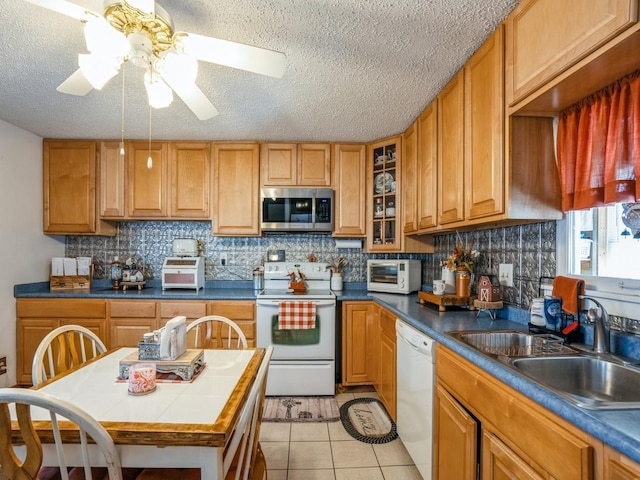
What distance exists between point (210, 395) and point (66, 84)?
152 centimetres

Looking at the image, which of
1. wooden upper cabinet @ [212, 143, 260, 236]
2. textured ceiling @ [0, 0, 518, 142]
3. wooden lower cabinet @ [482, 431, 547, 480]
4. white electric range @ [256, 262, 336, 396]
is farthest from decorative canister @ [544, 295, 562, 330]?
wooden upper cabinet @ [212, 143, 260, 236]

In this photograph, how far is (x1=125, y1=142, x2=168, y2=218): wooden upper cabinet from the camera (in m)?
3.12

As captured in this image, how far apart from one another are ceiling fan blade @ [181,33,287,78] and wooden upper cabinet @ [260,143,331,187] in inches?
69.2

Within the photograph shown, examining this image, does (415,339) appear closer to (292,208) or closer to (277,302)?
(277,302)

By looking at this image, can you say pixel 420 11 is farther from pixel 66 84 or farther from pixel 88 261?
pixel 88 261

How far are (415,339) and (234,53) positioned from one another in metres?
1.61

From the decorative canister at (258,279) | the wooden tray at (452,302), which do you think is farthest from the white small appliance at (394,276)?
the decorative canister at (258,279)

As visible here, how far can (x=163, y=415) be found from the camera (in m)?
1.03

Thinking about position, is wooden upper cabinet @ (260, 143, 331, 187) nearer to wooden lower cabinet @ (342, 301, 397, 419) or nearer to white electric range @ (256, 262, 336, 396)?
white electric range @ (256, 262, 336, 396)

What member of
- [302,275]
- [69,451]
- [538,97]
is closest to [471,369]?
[538,97]

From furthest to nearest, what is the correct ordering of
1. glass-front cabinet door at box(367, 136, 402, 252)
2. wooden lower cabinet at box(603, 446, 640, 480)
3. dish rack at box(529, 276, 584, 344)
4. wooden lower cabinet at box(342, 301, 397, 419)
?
glass-front cabinet door at box(367, 136, 402, 252) → wooden lower cabinet at box(342, 301, 397, 419) → dish rack at box(529, 276, 584, 344) → wooden lower cabinet at box(603, 446, 640, 480)

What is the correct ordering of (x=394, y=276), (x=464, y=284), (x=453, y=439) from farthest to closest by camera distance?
(x=394, y=276), (x=464, y=284), (x=453, y=439)

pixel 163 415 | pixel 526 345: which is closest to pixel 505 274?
pixel 526 345

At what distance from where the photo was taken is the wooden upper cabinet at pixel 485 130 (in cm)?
151
